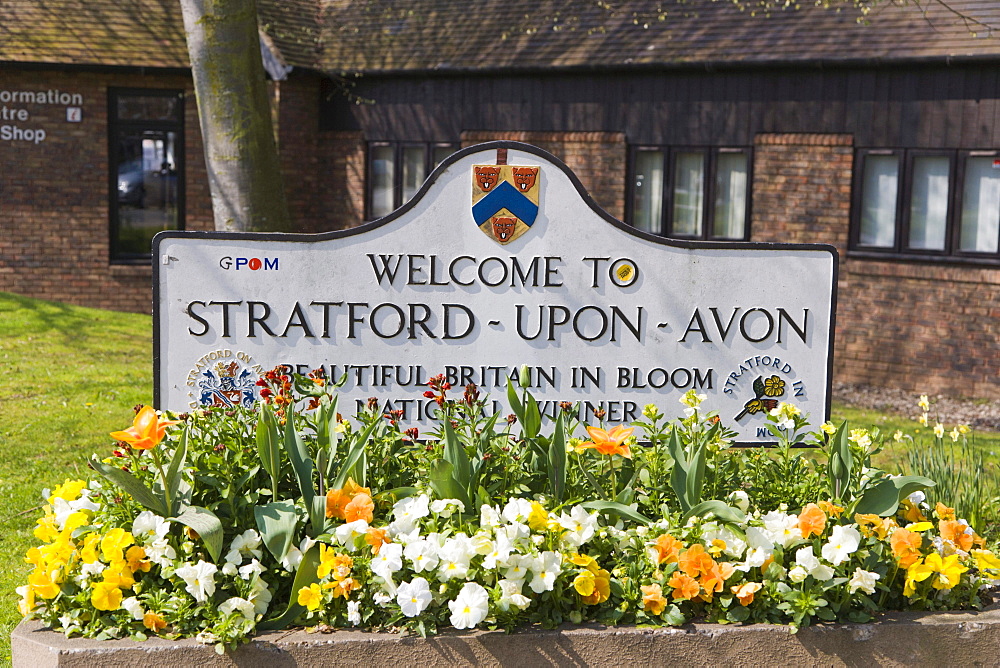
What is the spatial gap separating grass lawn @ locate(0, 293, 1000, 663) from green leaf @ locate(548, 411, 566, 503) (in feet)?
7.29

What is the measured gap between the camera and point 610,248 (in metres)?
4.61

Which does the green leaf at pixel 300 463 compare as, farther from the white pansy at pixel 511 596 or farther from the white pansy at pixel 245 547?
the white pansy at pixel 511 596

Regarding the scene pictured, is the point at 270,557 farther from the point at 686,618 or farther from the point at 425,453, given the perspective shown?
the point at 686,618

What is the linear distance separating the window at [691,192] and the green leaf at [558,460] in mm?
10019

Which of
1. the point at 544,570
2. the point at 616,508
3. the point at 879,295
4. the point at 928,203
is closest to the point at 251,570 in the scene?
the point at 544,570

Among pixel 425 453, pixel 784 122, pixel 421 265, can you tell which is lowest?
pixel 425 453

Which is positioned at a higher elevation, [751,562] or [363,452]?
[363,452]

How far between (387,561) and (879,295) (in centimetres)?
1040

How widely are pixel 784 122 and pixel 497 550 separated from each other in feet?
34.2

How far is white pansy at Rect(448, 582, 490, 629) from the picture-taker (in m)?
3.37


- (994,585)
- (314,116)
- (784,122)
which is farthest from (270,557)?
(314,116)

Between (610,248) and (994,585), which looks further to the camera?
(610,248)

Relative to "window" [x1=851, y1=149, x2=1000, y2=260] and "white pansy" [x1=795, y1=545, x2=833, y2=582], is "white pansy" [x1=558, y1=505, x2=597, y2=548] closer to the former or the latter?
"white pansy" [x1=795, y1=545, x2=833, y2=582]

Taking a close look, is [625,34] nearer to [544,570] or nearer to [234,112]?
[234,112]
